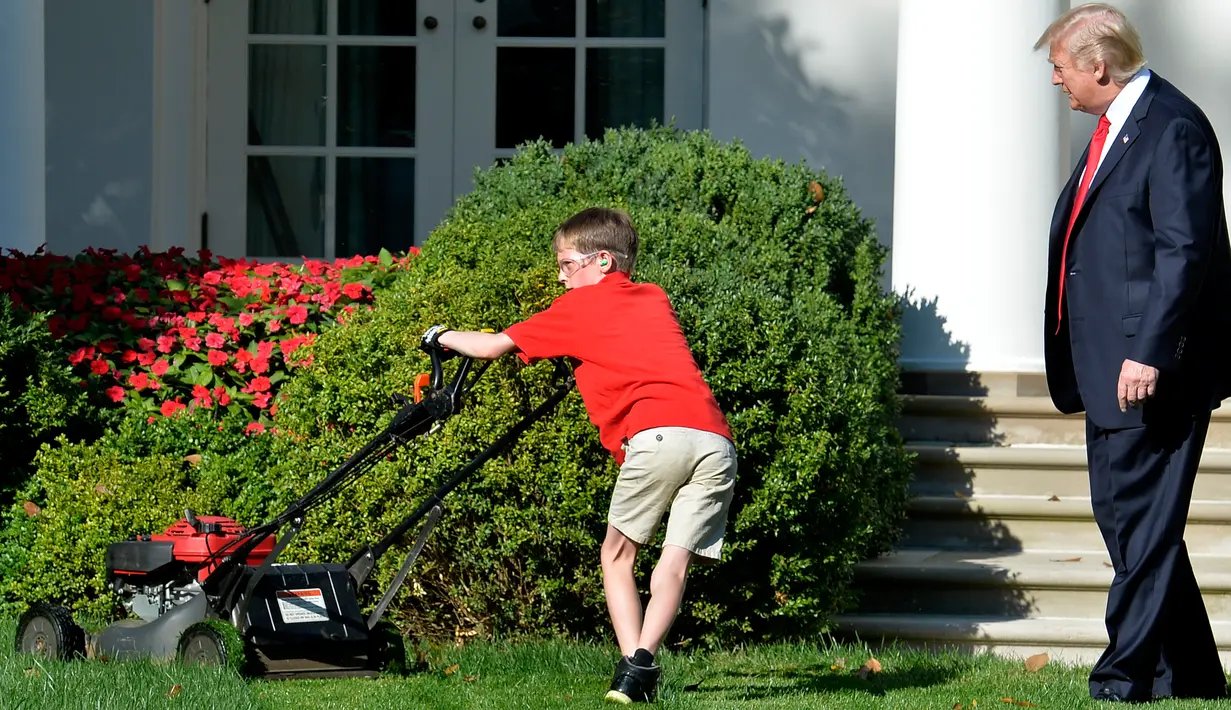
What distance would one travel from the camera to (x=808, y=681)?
457 centimetres

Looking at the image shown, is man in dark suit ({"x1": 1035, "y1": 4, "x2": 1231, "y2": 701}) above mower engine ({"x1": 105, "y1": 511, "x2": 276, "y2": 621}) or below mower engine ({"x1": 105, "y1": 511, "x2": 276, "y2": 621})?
above

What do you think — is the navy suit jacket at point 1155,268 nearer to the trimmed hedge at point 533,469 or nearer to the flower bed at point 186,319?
the trimmed hedge at point 533,469

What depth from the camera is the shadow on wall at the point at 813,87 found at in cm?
858

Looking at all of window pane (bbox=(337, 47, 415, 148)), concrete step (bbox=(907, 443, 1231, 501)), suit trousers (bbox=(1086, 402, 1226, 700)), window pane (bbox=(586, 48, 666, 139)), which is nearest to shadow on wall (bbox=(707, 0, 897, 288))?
window pane (bbox=(586, 48, 666, 139))

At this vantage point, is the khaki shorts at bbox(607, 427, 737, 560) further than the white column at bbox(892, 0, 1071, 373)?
No

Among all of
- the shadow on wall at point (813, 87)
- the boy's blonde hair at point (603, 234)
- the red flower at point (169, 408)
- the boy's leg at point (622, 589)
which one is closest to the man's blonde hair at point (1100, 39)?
the boy's blonde hair at point (603, 234)

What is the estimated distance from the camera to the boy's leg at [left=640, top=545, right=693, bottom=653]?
12.9 feet

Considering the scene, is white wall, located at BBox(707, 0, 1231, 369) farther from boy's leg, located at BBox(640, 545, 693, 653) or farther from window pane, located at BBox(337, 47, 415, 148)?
boy's leg, located at BBox(640, 545, 693, 653)

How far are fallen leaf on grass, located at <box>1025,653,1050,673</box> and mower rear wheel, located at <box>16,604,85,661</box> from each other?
10.1ft

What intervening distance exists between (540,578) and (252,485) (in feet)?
5.17

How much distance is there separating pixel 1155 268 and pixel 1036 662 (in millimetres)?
1656

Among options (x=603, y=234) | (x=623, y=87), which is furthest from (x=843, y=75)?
(x=603, y=234)

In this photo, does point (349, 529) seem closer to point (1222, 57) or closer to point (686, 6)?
point (686, 6)

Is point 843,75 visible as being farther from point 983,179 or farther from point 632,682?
point 632,682
